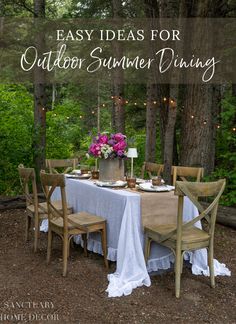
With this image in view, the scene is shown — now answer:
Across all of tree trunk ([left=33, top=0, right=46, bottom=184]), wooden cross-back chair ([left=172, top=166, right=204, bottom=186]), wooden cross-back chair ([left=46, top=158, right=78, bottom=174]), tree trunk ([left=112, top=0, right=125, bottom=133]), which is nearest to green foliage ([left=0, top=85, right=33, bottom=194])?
tree trunk ([left=33, top=0, right=46, bottom=184])

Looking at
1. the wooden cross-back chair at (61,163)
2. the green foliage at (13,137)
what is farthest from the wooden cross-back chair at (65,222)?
the green foliage at (13,137)

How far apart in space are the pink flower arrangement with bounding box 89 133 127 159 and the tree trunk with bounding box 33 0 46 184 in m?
3.31

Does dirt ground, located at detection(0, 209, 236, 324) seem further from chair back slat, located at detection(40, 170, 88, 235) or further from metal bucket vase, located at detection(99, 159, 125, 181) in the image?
metal bucket vase, located at detection(99, 159, 125, 181)

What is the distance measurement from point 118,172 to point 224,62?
4.93m

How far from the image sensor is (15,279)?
3615 mm

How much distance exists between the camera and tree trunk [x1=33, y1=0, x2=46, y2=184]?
7.22 meters

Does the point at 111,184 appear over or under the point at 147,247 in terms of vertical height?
over

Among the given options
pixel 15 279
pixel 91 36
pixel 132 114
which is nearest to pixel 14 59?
pixel 91 36

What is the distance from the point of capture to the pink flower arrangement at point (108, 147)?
4.18 m

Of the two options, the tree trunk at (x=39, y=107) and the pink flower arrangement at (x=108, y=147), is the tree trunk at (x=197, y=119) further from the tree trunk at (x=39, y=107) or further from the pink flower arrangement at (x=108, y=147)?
the tree trunk at (x=39, y=107)

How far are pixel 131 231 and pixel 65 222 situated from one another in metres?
0.67

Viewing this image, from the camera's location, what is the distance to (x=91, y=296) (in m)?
3.26

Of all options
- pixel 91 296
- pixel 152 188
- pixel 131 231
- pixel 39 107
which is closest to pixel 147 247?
pixel 131 231

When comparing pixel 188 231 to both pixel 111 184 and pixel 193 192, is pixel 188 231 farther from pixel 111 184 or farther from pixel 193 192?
pixel 111 184
